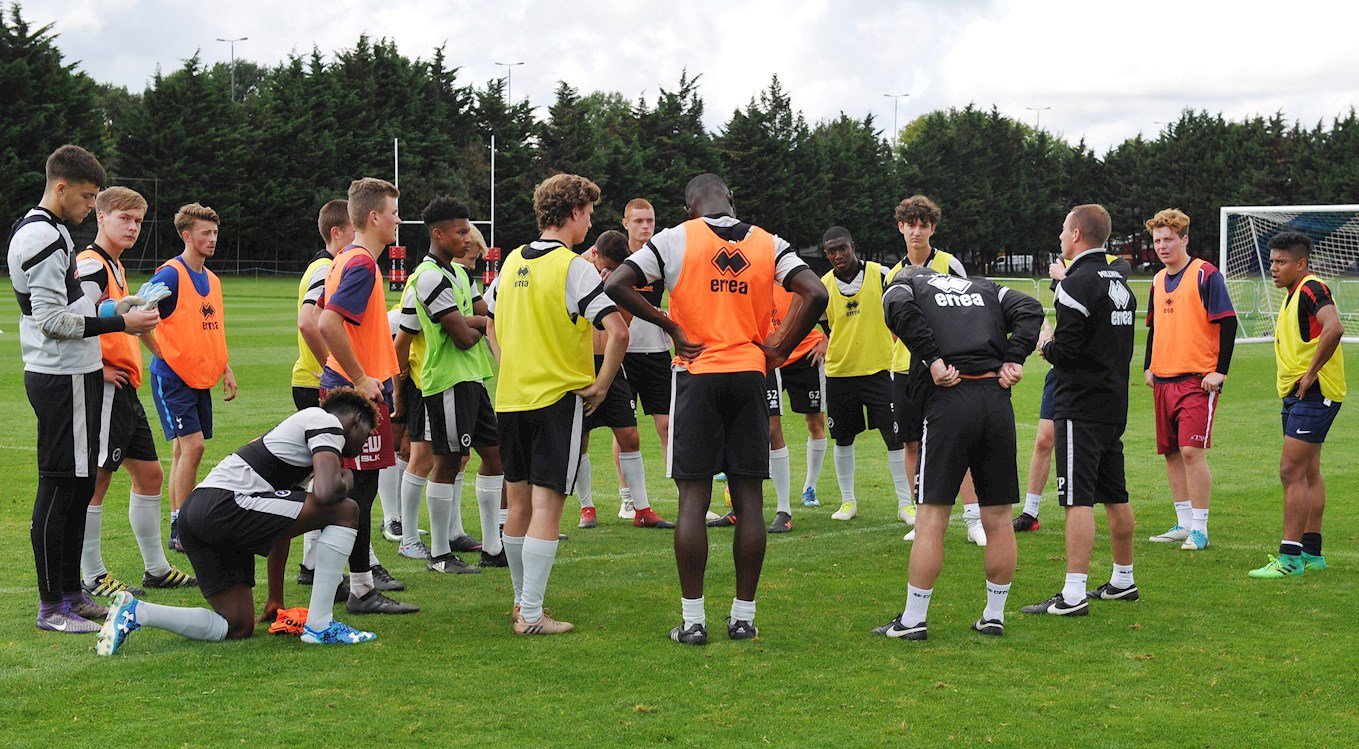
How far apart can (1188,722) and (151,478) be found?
5.66m

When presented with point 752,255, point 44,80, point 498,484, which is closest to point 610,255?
point 498,484

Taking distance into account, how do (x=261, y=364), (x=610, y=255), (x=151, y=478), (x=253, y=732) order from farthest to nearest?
(x=261, y=364) < (x=610, y=255) < (x=151, y=478) < (x=253, y=732)

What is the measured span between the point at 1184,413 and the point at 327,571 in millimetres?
5896

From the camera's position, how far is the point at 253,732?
4.84m

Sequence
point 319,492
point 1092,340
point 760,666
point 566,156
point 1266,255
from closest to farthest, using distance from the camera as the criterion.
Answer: point 760,666 < point 319,492 < point 1092,340 < point 1266,255 < point 566,156

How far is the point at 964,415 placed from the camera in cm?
620

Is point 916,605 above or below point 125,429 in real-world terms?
below

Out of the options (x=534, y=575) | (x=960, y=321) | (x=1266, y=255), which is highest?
(x=1266, y=255)

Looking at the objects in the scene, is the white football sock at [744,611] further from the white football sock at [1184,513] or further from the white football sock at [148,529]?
the white football sock at [1184,513]

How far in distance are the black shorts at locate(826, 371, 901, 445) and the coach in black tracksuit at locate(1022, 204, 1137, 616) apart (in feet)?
8.37

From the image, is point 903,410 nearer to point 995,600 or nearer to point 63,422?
point 995,600

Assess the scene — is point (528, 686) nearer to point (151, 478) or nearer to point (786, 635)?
point (786, 635)

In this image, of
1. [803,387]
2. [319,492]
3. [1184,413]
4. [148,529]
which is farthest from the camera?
[803,387]

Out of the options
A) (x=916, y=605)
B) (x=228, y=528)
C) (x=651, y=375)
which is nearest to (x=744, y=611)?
(x=916, y=605)
